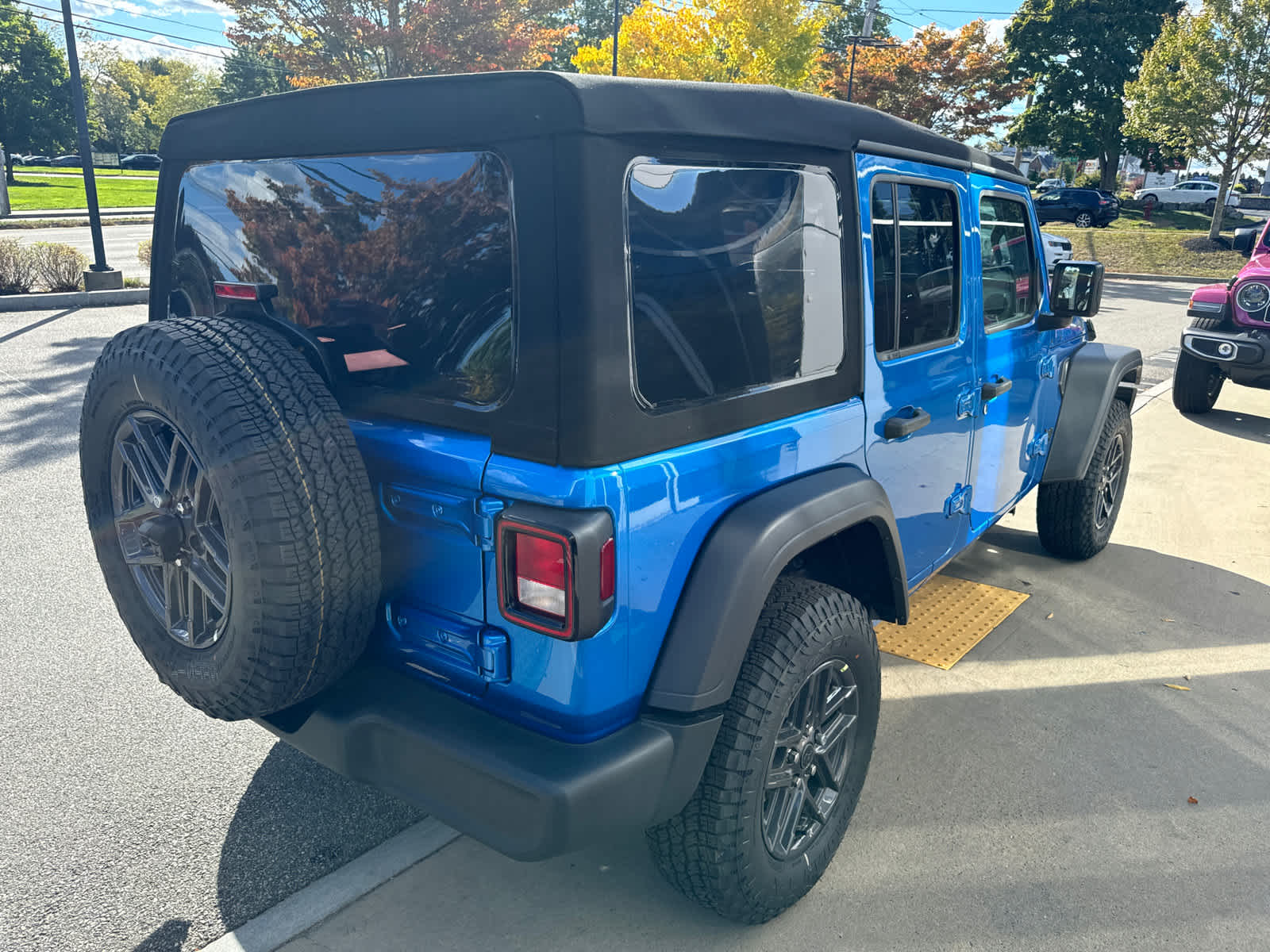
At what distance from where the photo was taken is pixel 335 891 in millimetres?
2453

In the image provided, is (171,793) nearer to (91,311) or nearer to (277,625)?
(277,625)

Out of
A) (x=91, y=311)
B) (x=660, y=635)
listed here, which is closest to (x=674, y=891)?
(x=660, y=635)

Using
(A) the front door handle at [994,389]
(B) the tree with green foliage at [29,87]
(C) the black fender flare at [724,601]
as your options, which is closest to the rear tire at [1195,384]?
(A) the front door handle at [994,389]

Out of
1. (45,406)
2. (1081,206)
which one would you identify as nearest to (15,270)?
(45,406)

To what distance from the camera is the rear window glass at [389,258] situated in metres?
1.93

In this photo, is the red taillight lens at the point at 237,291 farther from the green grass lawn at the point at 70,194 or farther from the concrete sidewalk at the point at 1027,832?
the green grass lawn at the point at 70,194

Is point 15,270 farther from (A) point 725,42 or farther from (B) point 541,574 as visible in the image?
(A) point 725,42

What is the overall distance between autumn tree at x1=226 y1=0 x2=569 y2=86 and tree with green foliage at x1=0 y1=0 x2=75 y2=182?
36093mm

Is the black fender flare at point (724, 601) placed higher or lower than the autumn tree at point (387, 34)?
lower

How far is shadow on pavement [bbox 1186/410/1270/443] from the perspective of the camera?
761cm

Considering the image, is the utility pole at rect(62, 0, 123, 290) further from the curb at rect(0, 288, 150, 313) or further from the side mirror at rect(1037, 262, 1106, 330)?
the side mirror at rect(1037, 262, 1106, 330)

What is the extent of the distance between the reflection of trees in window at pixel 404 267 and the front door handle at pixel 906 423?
1.22 metres

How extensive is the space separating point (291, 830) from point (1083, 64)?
4731 centimetres

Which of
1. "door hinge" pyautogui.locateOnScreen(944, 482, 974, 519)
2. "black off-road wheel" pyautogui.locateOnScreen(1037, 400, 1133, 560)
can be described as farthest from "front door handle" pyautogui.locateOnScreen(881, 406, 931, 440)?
"black off-road wheel" pyautogui.locateOnScreen(1037, 400, 1133, 560)
